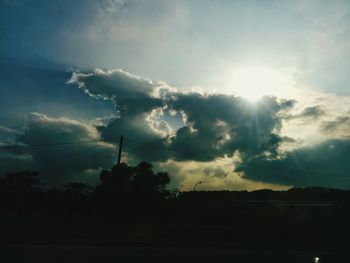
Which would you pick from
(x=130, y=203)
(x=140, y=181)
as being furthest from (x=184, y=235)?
(x=140, y=181)

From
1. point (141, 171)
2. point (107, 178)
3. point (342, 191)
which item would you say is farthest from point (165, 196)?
point (342, 191)

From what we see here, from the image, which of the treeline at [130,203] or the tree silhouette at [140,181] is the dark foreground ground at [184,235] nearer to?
the treeline at [130,203]

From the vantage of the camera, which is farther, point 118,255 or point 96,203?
point 96,203

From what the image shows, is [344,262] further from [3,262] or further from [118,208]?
[118,208]

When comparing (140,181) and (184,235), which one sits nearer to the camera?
(184,235)

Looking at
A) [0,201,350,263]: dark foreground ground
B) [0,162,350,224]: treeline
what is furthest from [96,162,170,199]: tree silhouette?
[0,201,350,263]: dark foreground ground

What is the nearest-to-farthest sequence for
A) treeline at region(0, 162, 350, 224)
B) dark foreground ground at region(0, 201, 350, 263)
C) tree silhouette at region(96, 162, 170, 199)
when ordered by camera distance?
dark foreground ground at region(0, 201, 350, 263), treeline at region(0, 162, 350, 224), tree silhouette at region(96, 162, 170, 199)

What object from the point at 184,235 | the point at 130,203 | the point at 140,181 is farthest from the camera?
the point at 140,181

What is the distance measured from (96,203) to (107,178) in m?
7.99

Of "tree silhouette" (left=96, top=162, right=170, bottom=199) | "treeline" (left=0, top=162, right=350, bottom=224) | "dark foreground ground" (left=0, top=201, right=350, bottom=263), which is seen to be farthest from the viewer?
A: "tree silhouette" (left=96, top=162, right=170, bottom=199)

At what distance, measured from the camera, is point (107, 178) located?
53.0 m

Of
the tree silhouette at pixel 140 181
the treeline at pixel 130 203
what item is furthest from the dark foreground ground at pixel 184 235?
the tree silhouette at pixel 140 181

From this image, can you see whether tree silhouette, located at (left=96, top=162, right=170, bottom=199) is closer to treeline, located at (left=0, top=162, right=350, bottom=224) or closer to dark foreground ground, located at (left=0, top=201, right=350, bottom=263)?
treeline, located at (left=0, top=162, right=350, bottom=224)

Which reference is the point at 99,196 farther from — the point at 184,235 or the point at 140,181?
the point at 184,235
